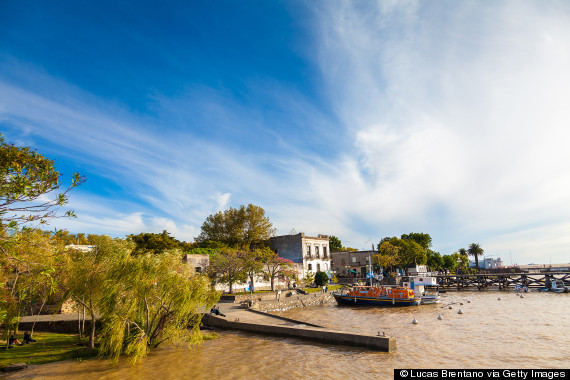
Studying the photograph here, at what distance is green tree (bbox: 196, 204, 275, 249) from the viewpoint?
6794 centimetres

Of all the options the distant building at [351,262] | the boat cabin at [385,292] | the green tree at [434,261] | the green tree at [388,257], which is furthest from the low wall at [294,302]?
the green tree at [434,261]

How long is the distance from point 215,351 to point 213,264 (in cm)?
2471

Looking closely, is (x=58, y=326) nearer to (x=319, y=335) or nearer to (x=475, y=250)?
(x=319, y=335)

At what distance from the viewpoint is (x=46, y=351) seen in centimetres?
1830

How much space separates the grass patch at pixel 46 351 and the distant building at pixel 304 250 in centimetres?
4340

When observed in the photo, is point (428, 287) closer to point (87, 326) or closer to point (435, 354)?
point (435, 354)

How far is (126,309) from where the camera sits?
640 inches

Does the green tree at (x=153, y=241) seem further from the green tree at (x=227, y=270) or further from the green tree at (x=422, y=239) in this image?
the green tree at (x=422, y=239)

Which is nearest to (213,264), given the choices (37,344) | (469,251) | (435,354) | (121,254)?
(37,344)

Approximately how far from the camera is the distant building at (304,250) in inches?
2517

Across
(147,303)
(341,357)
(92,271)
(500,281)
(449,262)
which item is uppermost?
(92,271)

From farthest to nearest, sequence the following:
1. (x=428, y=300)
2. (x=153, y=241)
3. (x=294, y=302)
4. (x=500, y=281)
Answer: (x=500, y=281), (x=153, y=241), (x=428, y=300), (x=294, y=302)

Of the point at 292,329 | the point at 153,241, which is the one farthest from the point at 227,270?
the point at 292,329

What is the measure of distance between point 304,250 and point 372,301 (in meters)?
20.9
